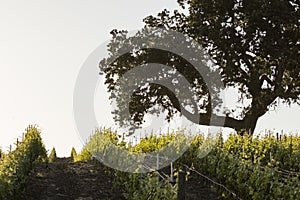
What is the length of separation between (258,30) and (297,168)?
7.46 meters

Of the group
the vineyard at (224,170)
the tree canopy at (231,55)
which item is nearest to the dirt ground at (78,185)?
the vineyard at (224,170)

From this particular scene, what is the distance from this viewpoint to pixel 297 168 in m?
17.2

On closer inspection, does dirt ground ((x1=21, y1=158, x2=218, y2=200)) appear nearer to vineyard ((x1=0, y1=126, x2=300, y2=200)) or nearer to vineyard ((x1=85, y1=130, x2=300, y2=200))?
vineyard ((x1=0, y1=126, x2=300, y2=200))

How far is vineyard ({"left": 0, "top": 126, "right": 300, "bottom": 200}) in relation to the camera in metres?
12.0

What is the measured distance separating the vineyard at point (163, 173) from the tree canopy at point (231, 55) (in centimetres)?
386

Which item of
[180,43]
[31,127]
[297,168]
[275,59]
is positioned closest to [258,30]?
[275,59]

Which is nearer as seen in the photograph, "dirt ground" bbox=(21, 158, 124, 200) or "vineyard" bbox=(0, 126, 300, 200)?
"vineyard" bbox=(0, 126, 300, 200)

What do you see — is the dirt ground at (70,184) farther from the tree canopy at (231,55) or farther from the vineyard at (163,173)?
the tree canopy at (231,55)

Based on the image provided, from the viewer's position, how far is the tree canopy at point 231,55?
22656mm

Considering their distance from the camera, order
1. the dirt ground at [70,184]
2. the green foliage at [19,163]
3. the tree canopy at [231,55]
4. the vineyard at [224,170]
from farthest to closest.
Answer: the tree canopy at [231,55] < the dirt ground at [70,184] < the vineyard at [224,170] < the green foliage at [19,163]

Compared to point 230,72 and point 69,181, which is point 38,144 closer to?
point 69,181

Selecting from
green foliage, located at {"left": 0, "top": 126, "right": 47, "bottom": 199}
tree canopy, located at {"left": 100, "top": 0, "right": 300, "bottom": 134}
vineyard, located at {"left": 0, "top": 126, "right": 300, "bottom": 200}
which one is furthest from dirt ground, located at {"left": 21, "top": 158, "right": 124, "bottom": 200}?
tree canopy, located at {"left": 100, "top": 0, "right": 300, "bottom": 134}

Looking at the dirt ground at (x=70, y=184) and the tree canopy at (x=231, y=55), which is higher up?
the tree canopy at (x=231, y=55)

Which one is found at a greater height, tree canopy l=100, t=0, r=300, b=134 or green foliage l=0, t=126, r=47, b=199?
tree canopy l=100, t=0, r=300, b=134
